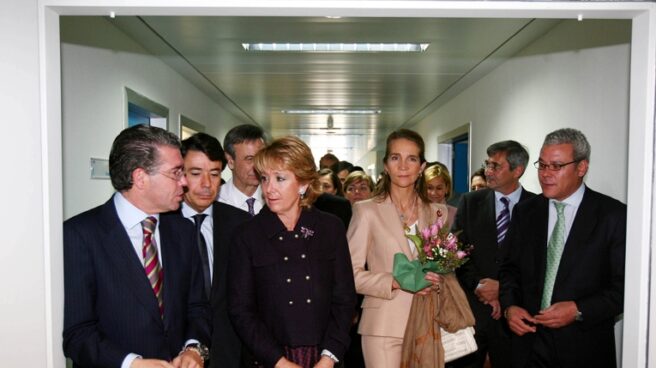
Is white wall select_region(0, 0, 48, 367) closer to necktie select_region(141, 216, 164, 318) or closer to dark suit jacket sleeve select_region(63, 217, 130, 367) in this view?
A: dark suit jacket sleeve select_region(63, 217, 130, 367)

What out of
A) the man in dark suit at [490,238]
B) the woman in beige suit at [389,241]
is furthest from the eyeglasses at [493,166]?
the woman in beige suit at [389,241]

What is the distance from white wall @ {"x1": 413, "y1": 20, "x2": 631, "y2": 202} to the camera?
393cm

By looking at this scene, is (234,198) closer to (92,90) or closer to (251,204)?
(251,204)

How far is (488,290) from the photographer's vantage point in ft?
12.7

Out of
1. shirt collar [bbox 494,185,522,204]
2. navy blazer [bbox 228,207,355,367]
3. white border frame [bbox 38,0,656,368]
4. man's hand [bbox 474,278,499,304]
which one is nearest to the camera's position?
white border frame [bbox 38,0,656,368]

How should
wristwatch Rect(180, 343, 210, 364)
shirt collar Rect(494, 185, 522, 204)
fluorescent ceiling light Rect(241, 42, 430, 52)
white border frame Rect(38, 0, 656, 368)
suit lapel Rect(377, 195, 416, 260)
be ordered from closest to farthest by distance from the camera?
1. white border frame Rect(38, 0, 656, 368)
2. wristwatch Rect(180, 343, 210, 364)
3. suit lapel Rect(377, 195, 416, 260)
4. shirt collar Rect(494, 185, 522, 204)
5. fluorescent ceiling light Rect(241, 42, 430, 52)

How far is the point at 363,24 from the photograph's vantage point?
495cm

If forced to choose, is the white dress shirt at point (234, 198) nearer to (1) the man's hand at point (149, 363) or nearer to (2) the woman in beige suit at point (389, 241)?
(2) the woman in beige suit at point (389, 241)

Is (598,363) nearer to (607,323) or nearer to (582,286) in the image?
(607,323)

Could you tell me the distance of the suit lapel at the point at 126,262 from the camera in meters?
2.04

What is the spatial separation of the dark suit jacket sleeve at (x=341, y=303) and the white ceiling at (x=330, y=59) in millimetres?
2760

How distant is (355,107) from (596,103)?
6731 millimetres

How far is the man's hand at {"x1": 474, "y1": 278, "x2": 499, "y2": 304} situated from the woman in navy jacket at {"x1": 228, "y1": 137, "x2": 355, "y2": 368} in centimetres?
169

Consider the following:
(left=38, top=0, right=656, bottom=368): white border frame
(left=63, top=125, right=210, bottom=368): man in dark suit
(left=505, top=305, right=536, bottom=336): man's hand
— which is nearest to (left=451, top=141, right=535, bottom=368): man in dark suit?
(left=505, top=305, right=536, bottom=336): man's hand
